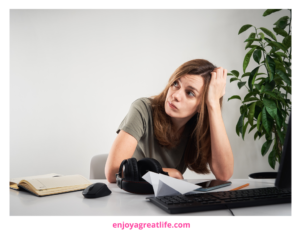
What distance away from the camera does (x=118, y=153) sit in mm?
888

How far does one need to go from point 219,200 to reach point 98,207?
0.94ft

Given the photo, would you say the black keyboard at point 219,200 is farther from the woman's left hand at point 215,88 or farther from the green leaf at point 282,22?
the green leaf at point 282,22

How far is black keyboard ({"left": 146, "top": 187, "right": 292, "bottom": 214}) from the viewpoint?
0.48 metres

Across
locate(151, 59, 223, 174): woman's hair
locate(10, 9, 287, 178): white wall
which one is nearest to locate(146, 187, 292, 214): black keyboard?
locate(151, 59, 223, 174): woman's hair

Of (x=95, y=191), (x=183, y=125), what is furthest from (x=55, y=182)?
(x=183, y=125)

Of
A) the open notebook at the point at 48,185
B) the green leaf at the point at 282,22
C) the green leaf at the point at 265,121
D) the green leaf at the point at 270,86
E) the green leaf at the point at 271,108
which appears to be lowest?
the open notebook at the point at 48,185

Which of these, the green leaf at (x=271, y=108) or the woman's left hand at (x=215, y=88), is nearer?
the woman's left hand at (x=215, y=88)

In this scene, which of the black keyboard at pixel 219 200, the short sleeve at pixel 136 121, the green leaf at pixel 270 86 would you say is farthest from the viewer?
the green leaf at pixel 270 86

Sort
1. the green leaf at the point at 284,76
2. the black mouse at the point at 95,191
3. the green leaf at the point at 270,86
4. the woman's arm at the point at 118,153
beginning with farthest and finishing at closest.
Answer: the green leaf at the point at 270,86, the green leaf at the point at 284,76, the woman's arm at the point at 118,153, the black mouse at the point at 95,191

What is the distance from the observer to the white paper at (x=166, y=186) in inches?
22.9

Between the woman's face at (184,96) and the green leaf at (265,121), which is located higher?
the woman's face at (184,96)

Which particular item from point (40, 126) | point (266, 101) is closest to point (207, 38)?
point (266, 101)

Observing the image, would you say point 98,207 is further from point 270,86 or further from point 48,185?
point 270,86

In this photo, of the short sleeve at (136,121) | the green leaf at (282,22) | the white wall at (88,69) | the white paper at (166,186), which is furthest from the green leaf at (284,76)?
the white paper at (166,186)
